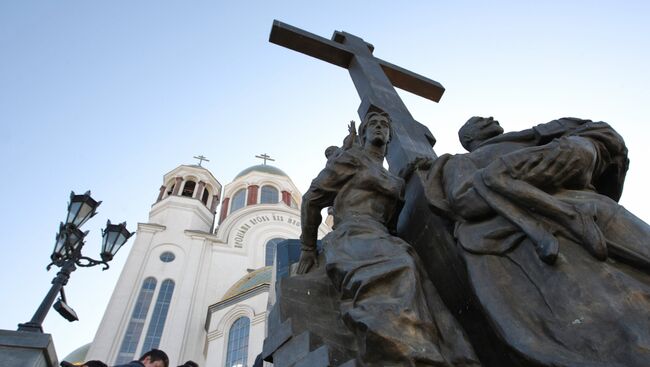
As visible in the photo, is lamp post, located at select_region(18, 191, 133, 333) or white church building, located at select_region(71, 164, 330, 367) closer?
lamp post, located at select_region(18, 191, 133, 333)

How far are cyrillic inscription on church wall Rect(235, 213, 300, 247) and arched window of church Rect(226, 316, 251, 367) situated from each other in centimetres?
870

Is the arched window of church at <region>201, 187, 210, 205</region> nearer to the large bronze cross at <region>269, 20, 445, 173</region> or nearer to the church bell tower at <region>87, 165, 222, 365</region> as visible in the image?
the church bell tower at <region>87, 165, 222, 365</region>

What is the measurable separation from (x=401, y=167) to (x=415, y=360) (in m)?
2.00

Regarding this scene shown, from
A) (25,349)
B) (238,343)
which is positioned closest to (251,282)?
(238,343)

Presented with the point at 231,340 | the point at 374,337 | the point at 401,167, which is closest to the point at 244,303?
the point at 231,340

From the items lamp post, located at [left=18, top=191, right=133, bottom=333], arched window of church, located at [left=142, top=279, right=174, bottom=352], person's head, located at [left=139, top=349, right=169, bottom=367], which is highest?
arched window of church, located at [left=142, top=279, right=174, bottom=352]

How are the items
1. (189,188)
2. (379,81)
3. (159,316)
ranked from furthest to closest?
(189,188) < (159,316) < (379,81)

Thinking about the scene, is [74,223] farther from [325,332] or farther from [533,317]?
[533,317]

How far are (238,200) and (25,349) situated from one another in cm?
2893

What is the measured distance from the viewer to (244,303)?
20.0 metres

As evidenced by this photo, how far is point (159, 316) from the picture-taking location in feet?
69.7

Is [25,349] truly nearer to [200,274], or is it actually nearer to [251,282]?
[251,282]

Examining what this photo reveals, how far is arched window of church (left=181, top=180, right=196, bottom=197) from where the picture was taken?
1250 inches

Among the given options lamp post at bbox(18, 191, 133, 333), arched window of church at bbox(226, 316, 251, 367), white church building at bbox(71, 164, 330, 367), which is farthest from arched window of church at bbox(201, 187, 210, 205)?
lamp post at bbox(18, 191, 133, 333)
